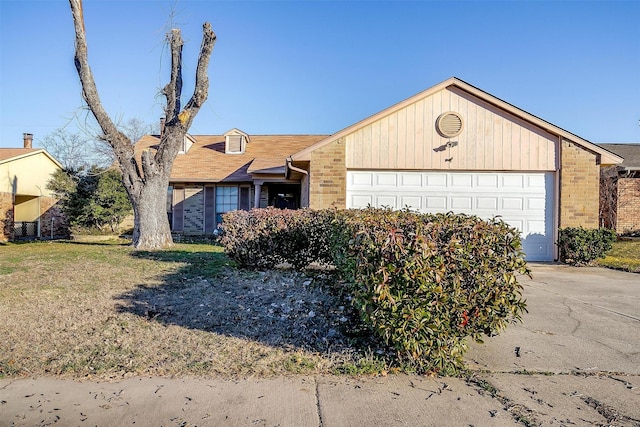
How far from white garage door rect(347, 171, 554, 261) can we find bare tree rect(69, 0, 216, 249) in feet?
18.4

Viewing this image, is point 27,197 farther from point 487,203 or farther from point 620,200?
point 620,200

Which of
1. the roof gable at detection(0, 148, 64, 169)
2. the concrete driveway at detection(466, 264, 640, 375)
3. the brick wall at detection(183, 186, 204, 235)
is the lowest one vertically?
the concrete driveway at detection(466, 264, 640, 375)

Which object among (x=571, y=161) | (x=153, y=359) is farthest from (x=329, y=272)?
(x=571, y=161)

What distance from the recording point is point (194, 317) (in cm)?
524

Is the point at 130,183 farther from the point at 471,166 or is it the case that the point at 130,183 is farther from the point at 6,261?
the point at 471,166

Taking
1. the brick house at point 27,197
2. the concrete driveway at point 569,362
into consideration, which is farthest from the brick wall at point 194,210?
the concrete driveway at point 569,362

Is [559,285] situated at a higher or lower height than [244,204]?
lower

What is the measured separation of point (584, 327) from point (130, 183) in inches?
450

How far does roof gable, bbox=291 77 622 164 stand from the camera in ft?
37.4

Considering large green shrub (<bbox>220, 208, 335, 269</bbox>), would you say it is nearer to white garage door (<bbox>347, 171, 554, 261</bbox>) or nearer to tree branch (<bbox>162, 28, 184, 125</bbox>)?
white garage door (<bbox>347, 171, 554, 261</bbox>)

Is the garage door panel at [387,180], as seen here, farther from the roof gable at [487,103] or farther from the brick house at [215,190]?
the brick house at [215,190]

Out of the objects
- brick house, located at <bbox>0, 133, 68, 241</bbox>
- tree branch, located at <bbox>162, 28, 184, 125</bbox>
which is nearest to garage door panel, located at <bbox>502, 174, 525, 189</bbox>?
tree branch, located at <bbox>162, 28, 184, 125</bbox>

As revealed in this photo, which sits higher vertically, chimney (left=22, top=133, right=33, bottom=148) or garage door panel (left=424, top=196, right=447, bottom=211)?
chimney (left=22, top=133, right=33, bottom=148)

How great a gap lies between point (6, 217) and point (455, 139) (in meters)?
19.6
